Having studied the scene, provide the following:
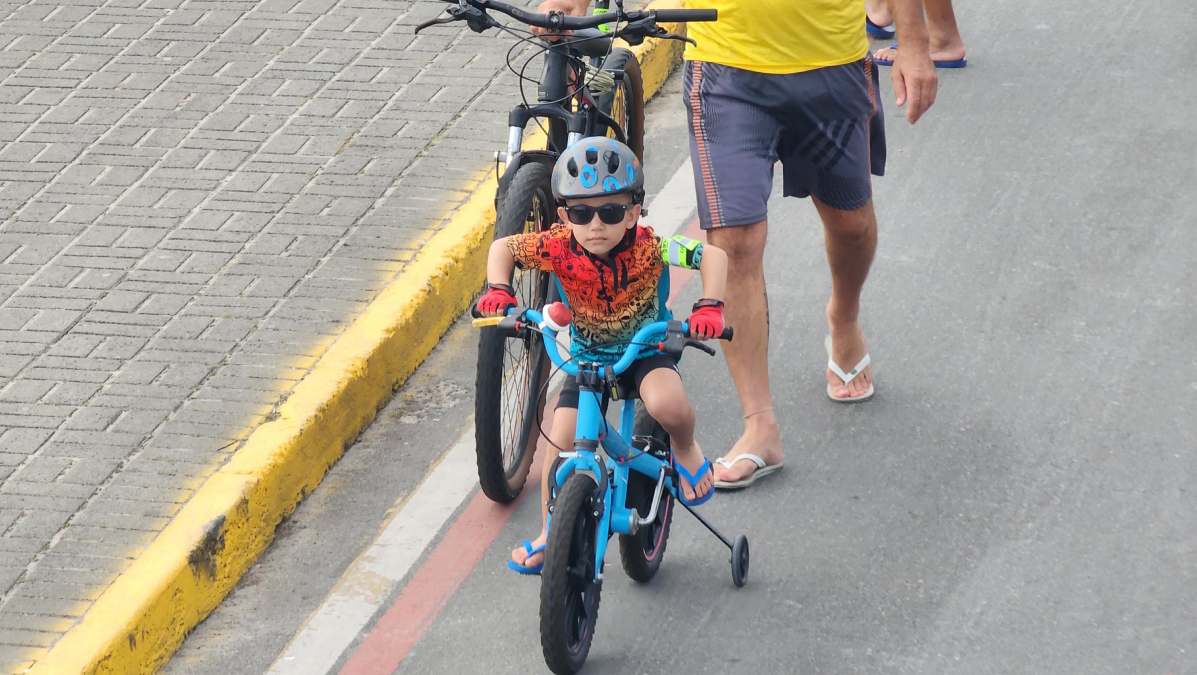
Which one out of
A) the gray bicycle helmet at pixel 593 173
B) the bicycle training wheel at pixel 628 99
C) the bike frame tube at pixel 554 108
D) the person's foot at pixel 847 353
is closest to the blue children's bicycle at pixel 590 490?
the gray bicycle helmet at pixel 593 173

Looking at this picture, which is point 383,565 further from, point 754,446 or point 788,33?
point 788,33

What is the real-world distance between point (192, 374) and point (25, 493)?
2.69 ft

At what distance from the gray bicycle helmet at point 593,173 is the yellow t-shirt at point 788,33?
1.02m

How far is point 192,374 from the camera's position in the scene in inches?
236

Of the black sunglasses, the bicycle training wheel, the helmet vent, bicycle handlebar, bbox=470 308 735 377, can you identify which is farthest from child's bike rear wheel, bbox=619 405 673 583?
the bicycle training wheel

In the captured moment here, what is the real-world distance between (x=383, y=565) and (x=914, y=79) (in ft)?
7.57

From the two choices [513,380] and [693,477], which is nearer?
[693,477]

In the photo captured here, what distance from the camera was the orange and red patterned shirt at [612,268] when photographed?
4.59m

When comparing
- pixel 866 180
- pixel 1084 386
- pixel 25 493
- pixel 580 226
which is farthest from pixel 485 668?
pixel 1084 386

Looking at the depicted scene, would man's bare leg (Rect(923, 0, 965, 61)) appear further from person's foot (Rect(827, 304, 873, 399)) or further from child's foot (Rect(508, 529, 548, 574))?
child's foot (Rect(508, 529, 548, 574))

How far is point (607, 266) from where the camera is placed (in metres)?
4.59

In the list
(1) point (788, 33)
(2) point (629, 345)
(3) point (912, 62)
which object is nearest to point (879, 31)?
(3) point (912, 62)

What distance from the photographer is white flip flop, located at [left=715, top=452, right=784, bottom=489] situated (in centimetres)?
547

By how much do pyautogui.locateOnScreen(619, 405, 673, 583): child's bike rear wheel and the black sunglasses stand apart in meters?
0.66
